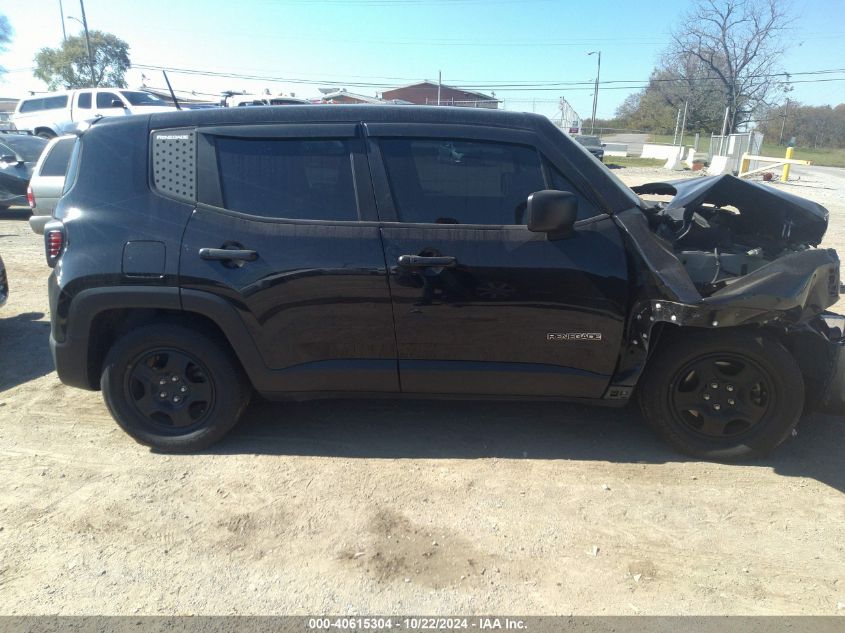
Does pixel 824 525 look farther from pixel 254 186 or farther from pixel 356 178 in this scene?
pixel 254 186

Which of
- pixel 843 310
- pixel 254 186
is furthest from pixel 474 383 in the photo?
pixel 843 310

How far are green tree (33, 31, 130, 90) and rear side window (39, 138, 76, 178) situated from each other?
50218 millimetres

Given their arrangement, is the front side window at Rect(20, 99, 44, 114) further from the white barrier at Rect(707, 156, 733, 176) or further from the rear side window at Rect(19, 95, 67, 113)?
the white barrier at Rect(707, 156, 733, 176)

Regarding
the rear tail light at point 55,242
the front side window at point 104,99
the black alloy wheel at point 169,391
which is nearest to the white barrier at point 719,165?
the front side window at point 104,99

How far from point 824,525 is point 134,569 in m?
3.28

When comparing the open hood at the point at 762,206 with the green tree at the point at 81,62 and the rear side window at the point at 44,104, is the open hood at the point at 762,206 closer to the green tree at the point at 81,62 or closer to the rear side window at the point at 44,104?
the rear side window at the point at 44,104

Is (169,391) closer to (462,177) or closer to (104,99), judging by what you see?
(462,177)

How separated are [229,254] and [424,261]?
105cm

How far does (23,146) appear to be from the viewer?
1248 centimetres

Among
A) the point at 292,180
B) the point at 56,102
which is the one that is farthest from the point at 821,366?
the point at 56,102

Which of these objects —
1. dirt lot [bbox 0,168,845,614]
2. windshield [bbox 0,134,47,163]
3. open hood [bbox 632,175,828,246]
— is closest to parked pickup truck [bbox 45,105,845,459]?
dirt lot [bbox 0,168,845,614]

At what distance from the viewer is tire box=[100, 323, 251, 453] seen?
3418 mm

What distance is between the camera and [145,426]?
3.56 metres

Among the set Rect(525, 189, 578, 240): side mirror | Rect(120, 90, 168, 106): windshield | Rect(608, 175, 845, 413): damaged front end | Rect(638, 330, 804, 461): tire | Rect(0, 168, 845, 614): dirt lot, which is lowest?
Rect(0, 168, 845, 614): dirt lot
